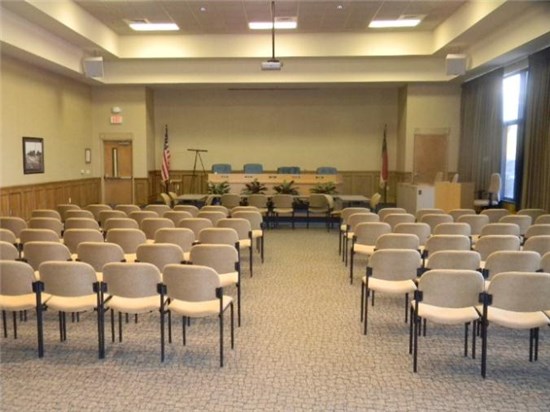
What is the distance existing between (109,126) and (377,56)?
8153 mm

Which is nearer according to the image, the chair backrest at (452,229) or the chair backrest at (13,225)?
the chair backrest at (452,229)

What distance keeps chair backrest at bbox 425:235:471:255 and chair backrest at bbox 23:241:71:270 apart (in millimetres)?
3905

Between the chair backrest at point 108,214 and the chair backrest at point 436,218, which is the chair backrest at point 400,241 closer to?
the chair backrest at point 436,218

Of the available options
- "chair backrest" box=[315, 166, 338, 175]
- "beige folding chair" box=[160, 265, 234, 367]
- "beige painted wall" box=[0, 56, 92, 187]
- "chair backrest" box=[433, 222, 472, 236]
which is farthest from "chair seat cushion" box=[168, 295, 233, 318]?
"chair backrest" box=[315, 166, 338, 175]

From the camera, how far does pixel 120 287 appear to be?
390 centimetres

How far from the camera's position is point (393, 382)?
3.59 meters

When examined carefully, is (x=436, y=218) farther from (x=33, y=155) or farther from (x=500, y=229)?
(x=33, y=155)

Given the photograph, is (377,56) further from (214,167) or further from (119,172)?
(119,172)

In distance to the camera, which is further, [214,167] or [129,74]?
[214,167]

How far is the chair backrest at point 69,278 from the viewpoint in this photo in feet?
12.6

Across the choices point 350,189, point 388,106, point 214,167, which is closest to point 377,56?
point 388,106

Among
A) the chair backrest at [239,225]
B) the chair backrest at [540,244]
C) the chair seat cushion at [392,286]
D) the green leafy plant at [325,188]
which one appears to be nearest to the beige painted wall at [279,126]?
the green leafy plant at [325,188]

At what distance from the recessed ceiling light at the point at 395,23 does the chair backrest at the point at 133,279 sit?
955 cm

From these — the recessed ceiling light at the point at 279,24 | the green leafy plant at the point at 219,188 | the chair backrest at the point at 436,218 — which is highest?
the recessed ceiling light at the point at 279,24
